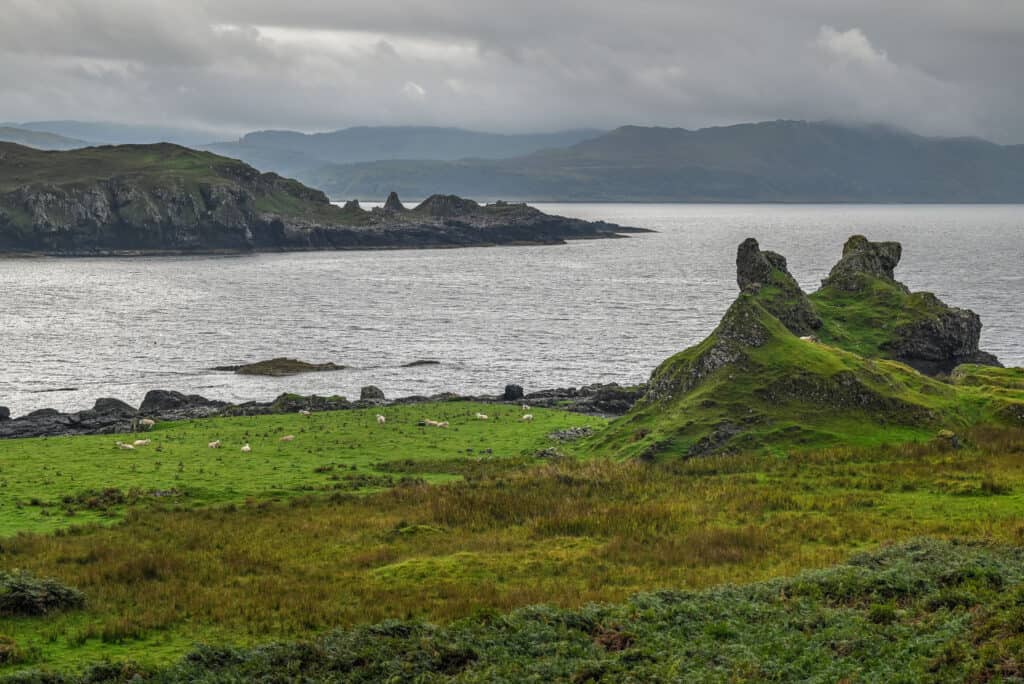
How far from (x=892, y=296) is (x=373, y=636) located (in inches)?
2822

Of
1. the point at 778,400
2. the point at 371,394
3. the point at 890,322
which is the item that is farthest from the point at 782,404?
the point at 371,394

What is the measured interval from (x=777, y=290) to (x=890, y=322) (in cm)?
1535

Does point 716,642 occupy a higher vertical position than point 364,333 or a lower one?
higher

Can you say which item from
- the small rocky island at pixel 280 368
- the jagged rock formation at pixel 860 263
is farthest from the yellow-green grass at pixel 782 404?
the small rocky island at pixel 280 368

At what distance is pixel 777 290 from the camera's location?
70000mm

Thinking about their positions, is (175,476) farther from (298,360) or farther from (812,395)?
(298,360)

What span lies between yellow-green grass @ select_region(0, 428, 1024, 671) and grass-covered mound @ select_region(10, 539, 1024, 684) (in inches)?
68.3

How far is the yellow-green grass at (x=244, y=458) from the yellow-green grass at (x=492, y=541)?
3.29 metres

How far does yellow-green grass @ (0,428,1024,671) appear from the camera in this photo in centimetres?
2478

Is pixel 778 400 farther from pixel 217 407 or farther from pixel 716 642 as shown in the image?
pixel 217 407

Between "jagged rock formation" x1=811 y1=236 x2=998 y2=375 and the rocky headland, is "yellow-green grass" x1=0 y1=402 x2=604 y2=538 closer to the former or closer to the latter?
the rocky headland

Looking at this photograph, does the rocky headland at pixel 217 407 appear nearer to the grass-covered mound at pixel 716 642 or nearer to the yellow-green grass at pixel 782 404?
the yellow-green grass at pixel 782 404

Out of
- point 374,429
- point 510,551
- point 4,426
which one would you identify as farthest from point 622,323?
point 510,551

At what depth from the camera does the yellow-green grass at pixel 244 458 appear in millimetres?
41906
